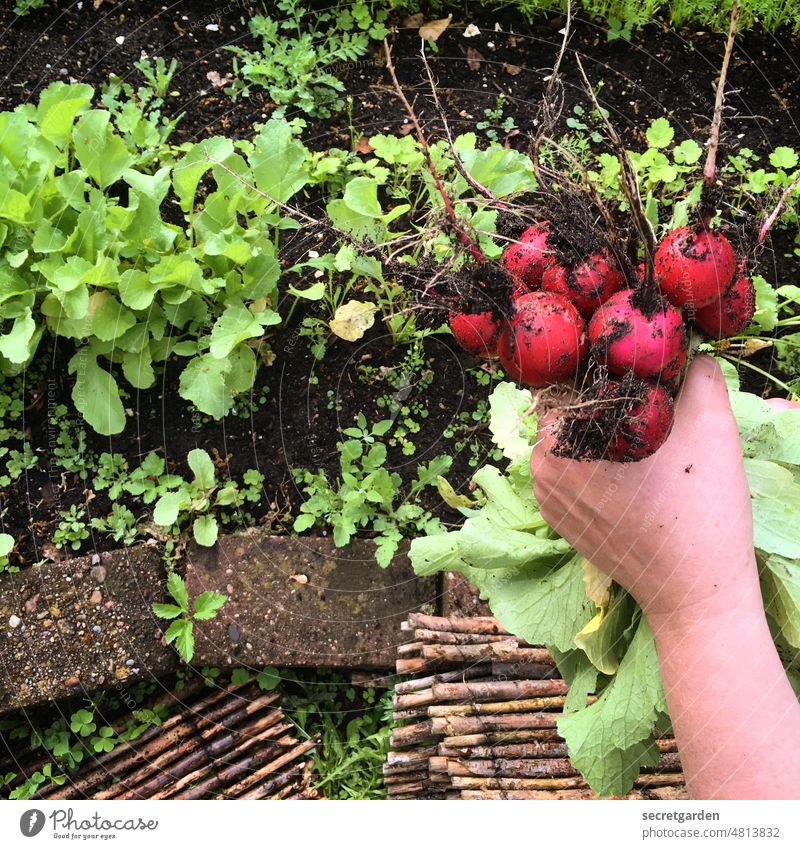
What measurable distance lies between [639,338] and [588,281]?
4.1 inches

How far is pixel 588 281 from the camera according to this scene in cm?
91

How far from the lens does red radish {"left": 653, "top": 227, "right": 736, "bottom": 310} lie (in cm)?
86

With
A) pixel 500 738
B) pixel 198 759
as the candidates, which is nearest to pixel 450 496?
pixel 500 738

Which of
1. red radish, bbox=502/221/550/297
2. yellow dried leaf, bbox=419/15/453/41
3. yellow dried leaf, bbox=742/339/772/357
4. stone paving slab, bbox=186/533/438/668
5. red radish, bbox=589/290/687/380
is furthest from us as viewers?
yellow dried leaf, bbox=419/15/453/41

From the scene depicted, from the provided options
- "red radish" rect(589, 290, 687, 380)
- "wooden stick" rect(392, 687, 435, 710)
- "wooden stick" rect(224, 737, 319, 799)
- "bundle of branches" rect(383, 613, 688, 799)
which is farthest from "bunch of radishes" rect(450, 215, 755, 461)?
"wooden stick" rect(224, 737, 319, 799)

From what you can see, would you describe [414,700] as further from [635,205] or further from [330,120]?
[330,120]

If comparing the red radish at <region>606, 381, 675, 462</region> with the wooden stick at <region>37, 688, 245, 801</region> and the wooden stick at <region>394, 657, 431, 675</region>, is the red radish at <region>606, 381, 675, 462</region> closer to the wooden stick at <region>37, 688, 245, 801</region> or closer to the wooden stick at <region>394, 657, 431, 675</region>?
the wooden stick at <region>394, 657, 431, 675</region>

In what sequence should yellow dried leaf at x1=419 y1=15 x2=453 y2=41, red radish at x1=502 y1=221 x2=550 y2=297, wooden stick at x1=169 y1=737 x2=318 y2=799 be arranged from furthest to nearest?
yellow dried leaf at x1=419 y1=15 x2=453 y2=41 → wooden stick at x1=169 y1=737 x2=318 y2=799 → red radish at x1=502 y1=221 x2=550 y2=297

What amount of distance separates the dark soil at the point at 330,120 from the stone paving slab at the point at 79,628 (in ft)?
0.34

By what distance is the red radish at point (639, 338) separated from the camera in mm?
842

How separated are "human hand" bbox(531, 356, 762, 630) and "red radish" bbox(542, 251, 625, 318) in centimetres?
14

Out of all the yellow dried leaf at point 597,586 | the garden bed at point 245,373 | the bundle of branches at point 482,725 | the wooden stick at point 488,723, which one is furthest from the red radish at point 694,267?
the wooden stick at point 488,723

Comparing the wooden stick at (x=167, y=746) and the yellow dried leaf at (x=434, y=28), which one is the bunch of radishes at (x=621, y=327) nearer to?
the wooden stick at (x=167, y=746)
